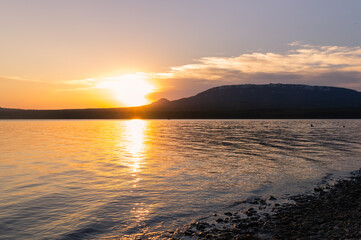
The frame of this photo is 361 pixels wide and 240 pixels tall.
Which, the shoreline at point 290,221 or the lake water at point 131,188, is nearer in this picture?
the shoreline at point 290,221

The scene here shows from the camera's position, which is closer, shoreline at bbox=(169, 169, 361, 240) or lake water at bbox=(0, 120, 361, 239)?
shoreline at bbox=(169, 169, 361, 240)

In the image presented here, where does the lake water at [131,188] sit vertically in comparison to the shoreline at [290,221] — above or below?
below

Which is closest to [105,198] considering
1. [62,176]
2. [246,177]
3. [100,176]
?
[100,176]

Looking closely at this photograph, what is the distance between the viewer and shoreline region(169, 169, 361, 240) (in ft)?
38.8

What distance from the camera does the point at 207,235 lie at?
12.1 metres

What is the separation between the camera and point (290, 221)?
13.5 m

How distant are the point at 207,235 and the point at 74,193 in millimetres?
11520

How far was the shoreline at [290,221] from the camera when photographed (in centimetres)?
1183

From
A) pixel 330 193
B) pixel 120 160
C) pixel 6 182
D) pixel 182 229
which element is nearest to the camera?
pixel 182 229

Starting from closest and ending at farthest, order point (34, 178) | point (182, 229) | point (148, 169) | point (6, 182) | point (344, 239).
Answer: point (344, 239)
point (182, 229)
point (6, 182)
point (34, 178)
point (148, 169)

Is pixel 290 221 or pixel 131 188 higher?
pixel 290 221

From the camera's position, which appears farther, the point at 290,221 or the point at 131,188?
the point at 131,188

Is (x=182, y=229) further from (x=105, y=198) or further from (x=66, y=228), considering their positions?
(x=105, y=198)

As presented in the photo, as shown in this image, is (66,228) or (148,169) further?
(148,169)
